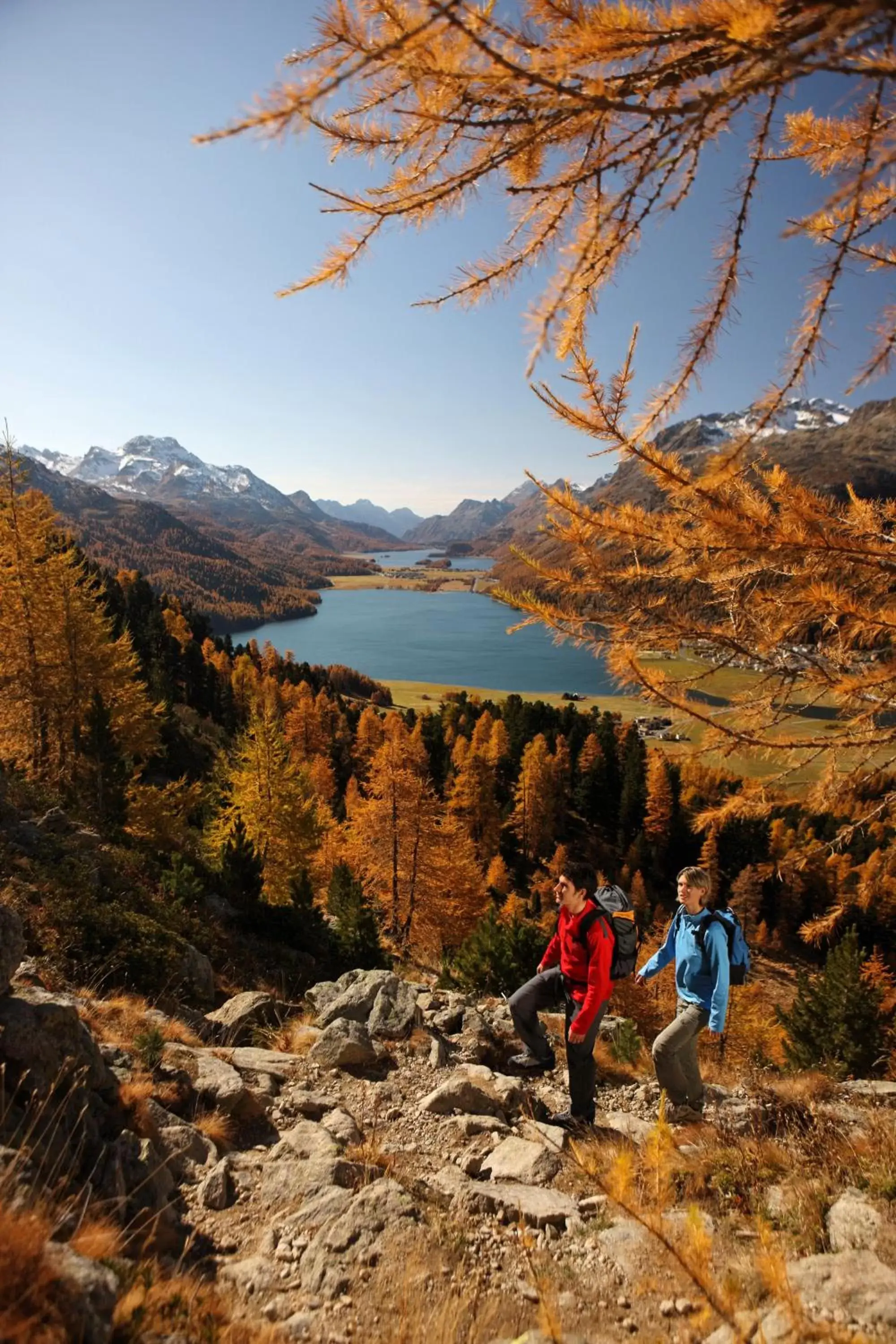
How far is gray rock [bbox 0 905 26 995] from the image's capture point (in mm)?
3875

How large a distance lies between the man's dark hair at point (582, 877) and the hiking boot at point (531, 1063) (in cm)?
228

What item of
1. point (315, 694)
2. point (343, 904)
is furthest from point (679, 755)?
point (315, 694)

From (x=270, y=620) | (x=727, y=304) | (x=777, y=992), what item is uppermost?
(x=727, y=304)

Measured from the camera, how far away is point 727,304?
281cm

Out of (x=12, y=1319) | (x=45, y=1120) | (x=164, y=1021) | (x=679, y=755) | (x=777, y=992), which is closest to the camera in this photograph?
(x=12, y=1319)

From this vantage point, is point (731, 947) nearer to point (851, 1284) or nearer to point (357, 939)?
point (851, 1284)

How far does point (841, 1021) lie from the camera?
17.4m

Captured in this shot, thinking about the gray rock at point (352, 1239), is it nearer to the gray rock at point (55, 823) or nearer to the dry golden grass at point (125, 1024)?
the dry golden grass at point (125, 1024)

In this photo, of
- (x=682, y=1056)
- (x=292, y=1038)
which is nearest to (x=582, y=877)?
(x=682, y=1056)

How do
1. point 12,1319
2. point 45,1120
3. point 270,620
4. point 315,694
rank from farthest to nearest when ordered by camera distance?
1. point 270,620
2. point 315,694
3. point 45,1120
4. point 12,1319

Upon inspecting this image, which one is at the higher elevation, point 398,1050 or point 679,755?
point 679,755

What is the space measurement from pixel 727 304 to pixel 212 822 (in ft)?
63.2

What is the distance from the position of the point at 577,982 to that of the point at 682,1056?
1.16 m

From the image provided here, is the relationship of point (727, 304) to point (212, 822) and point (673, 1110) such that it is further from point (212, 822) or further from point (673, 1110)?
point (212, 822)
